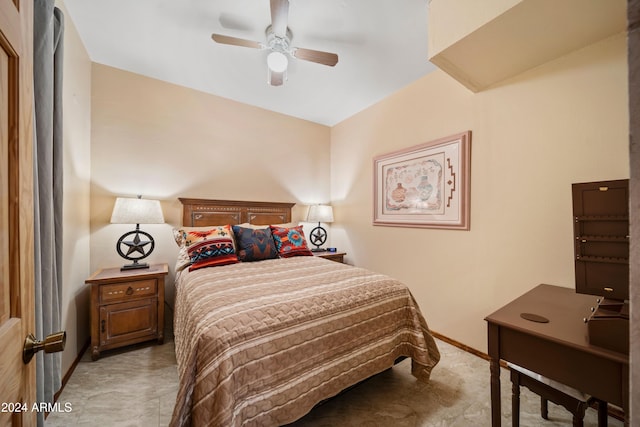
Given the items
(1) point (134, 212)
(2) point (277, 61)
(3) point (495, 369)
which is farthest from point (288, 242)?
(3) point (495, 369)

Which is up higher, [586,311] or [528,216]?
[528,216]

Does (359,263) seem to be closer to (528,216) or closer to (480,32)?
(528,216)

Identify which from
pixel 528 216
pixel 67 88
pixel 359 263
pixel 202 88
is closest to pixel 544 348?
pixel 528 216

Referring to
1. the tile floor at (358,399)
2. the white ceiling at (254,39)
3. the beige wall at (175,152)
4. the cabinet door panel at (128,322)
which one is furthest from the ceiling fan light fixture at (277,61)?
the tile floor at (358,399)

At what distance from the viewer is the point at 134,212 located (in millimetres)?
2293

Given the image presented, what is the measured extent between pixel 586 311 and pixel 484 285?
96 cm

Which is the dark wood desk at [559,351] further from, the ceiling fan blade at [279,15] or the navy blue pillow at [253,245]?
the ceiling fan blade at [279,15]

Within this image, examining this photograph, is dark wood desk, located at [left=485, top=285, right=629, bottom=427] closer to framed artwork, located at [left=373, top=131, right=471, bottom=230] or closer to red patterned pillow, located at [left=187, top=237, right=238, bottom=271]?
framed artwork, located at [left=373, top=131, right=471, bottom=230]

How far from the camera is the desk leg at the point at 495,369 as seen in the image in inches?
44.5

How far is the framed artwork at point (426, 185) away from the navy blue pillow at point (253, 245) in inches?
56.7

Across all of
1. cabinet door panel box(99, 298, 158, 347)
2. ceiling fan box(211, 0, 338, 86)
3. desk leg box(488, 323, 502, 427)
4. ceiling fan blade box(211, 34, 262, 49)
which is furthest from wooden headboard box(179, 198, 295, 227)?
desk leg box(488, 323, 502, 427)

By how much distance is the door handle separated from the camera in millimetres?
620

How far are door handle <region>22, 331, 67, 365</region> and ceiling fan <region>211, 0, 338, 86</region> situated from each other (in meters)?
1.98

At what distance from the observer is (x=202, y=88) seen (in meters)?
2.96
